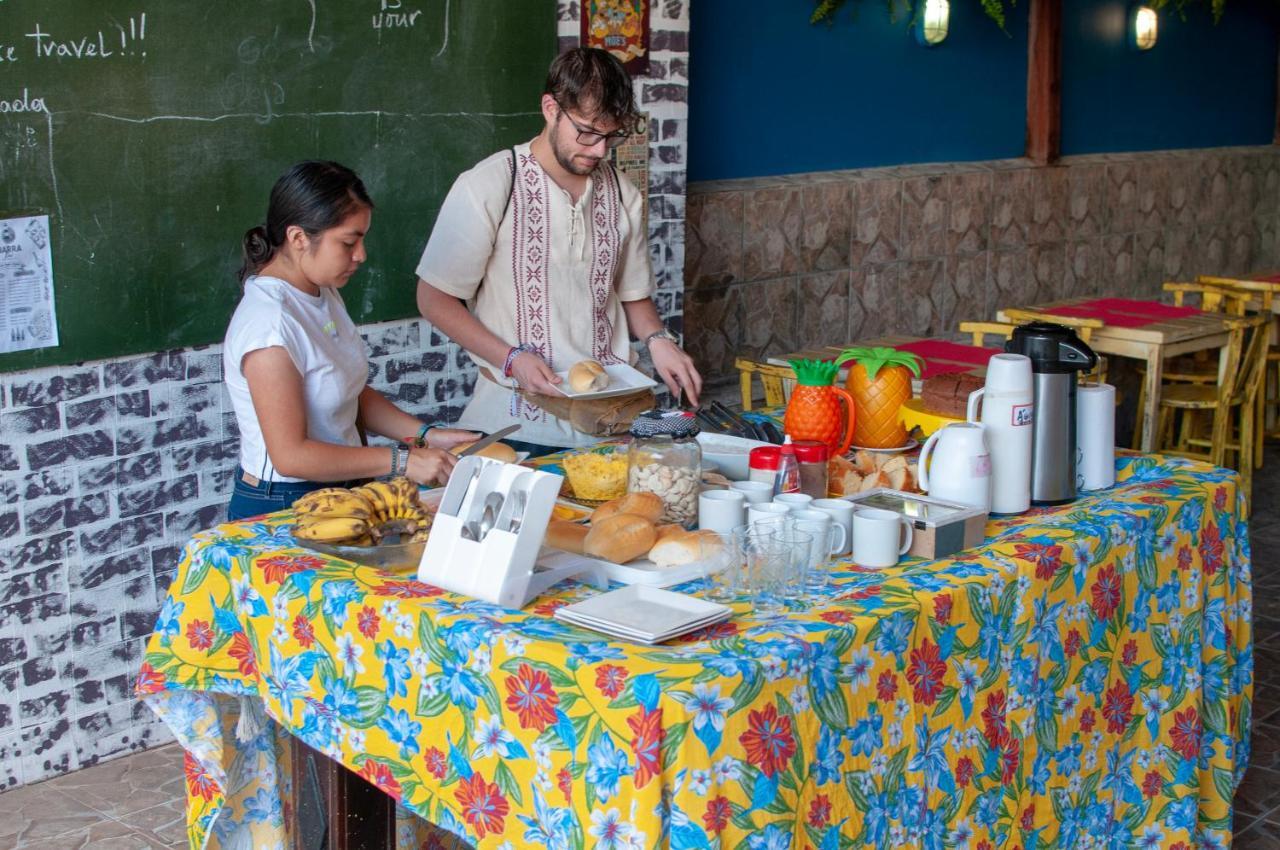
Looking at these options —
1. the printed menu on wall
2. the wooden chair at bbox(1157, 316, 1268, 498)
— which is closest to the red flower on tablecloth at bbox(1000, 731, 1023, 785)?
the printed menu on wall

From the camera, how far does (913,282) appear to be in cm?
732

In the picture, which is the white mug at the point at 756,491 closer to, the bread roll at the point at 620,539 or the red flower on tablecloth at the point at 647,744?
the bread roll at the point at 620,539

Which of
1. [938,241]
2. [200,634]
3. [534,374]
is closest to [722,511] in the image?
[534,374]

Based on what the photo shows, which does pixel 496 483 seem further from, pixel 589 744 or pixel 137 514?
pixel 137 514

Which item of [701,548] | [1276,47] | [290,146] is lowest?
[701,548]

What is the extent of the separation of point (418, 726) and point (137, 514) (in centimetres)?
200

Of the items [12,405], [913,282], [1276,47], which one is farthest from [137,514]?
[1276,47]

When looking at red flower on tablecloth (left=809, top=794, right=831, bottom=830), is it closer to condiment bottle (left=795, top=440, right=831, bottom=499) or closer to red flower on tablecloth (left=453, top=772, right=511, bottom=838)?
red flower on tablecloth (left=453, top=772, right=511, bottom=838)

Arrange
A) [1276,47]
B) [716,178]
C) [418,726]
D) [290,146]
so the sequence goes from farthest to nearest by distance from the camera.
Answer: [1276,47] < [716,178] < [290,146] < [418,726]

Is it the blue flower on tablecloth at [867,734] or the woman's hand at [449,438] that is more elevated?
the woman's hand at [449,438]

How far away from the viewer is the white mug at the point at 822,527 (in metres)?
2.56

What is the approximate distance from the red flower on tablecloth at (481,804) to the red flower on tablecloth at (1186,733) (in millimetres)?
1554

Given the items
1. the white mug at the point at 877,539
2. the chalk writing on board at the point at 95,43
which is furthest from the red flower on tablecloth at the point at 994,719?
the chalk writing on board at the point at 95,43

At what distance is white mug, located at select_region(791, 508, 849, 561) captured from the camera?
2560 millimetres
